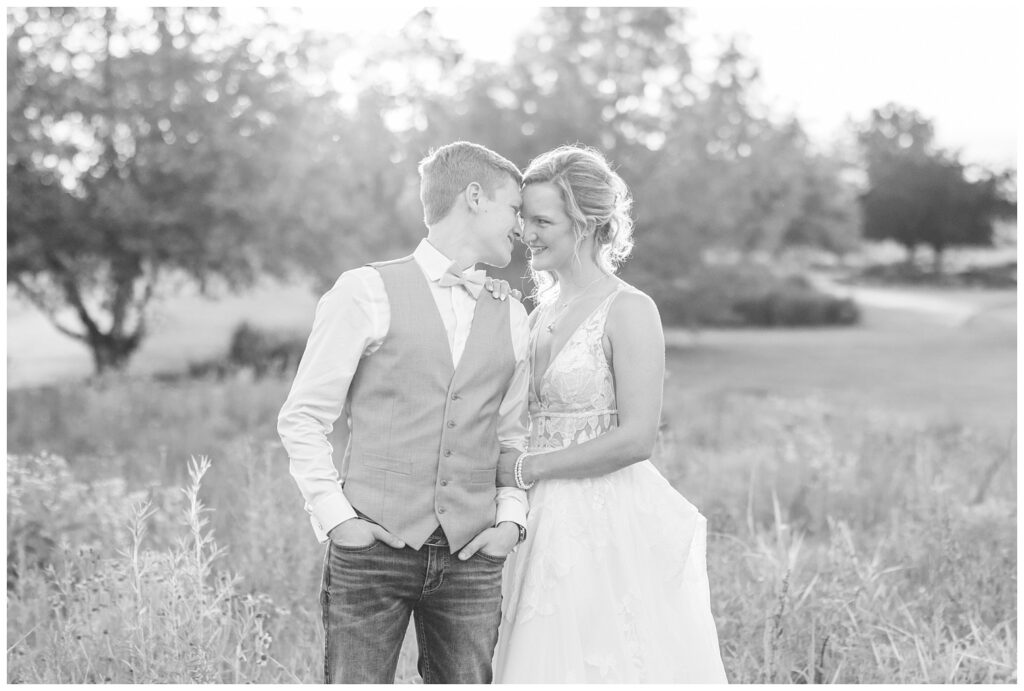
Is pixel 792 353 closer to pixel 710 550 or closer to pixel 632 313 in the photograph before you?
pixel 710 550

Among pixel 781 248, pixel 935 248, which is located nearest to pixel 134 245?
pixel 781 248

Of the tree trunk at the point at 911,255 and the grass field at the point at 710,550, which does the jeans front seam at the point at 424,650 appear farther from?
the tree trunk at the point at 911,255

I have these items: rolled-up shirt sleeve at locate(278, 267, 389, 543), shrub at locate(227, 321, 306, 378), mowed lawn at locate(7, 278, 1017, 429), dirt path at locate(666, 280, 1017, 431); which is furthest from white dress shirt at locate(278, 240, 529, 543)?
shrub at locate(227, 321, 306, 378)

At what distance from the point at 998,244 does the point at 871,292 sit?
595 cm

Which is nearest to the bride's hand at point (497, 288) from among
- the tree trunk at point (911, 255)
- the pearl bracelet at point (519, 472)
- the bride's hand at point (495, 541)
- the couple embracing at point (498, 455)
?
the couple embracing at point (498, 455)

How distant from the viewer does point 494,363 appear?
2553 mm

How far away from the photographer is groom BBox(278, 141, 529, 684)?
2418mm

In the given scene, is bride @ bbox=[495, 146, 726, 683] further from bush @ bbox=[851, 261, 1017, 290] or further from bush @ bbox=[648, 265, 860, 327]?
bush @ bbox=[851, 261, 1017, 290]

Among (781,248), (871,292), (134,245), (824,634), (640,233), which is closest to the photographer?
(824,634)

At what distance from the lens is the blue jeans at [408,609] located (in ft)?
7.95

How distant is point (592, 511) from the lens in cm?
288

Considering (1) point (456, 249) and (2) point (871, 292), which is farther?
(2) point (871, 292)

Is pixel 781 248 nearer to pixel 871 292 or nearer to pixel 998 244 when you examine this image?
pixel 871 292

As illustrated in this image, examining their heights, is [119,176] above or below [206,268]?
above
